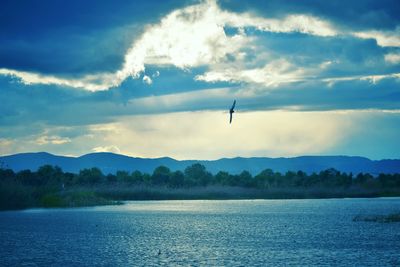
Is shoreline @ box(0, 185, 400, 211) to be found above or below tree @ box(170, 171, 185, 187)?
below

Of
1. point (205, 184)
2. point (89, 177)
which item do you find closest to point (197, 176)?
point (205, 184)

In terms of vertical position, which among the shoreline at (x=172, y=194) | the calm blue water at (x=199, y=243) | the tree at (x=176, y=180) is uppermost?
the tree at (x=176, y=180)

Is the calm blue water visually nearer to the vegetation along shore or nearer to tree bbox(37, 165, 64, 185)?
the vegetation along shore

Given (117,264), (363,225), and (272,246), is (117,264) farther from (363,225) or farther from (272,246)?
(363,225)

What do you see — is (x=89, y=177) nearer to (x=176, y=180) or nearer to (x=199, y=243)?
(x=176, y=180)

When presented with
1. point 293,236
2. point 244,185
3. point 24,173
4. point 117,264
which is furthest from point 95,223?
point 244,185

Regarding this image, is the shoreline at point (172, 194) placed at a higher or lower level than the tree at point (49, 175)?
lower

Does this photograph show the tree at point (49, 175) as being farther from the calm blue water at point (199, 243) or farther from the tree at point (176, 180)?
the calm blue water at point (199, 243)

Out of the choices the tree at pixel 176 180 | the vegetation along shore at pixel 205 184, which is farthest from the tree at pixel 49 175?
the tree at pixel 176 180

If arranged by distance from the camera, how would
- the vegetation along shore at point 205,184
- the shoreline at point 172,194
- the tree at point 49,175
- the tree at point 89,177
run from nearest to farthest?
the shoreline at point 172,194 → the tree at point 49,175 → the vegetation along shore at point 205,184 → the tree at point 89,177

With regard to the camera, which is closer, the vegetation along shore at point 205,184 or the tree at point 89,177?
the vegetation along shore at point 205,184

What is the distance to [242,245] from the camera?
4459 cm

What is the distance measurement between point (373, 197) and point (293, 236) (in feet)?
352

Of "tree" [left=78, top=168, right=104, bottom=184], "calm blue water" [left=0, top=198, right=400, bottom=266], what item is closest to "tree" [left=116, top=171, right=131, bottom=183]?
"tree" [left=78, top=168, right=104, bottom=184]
